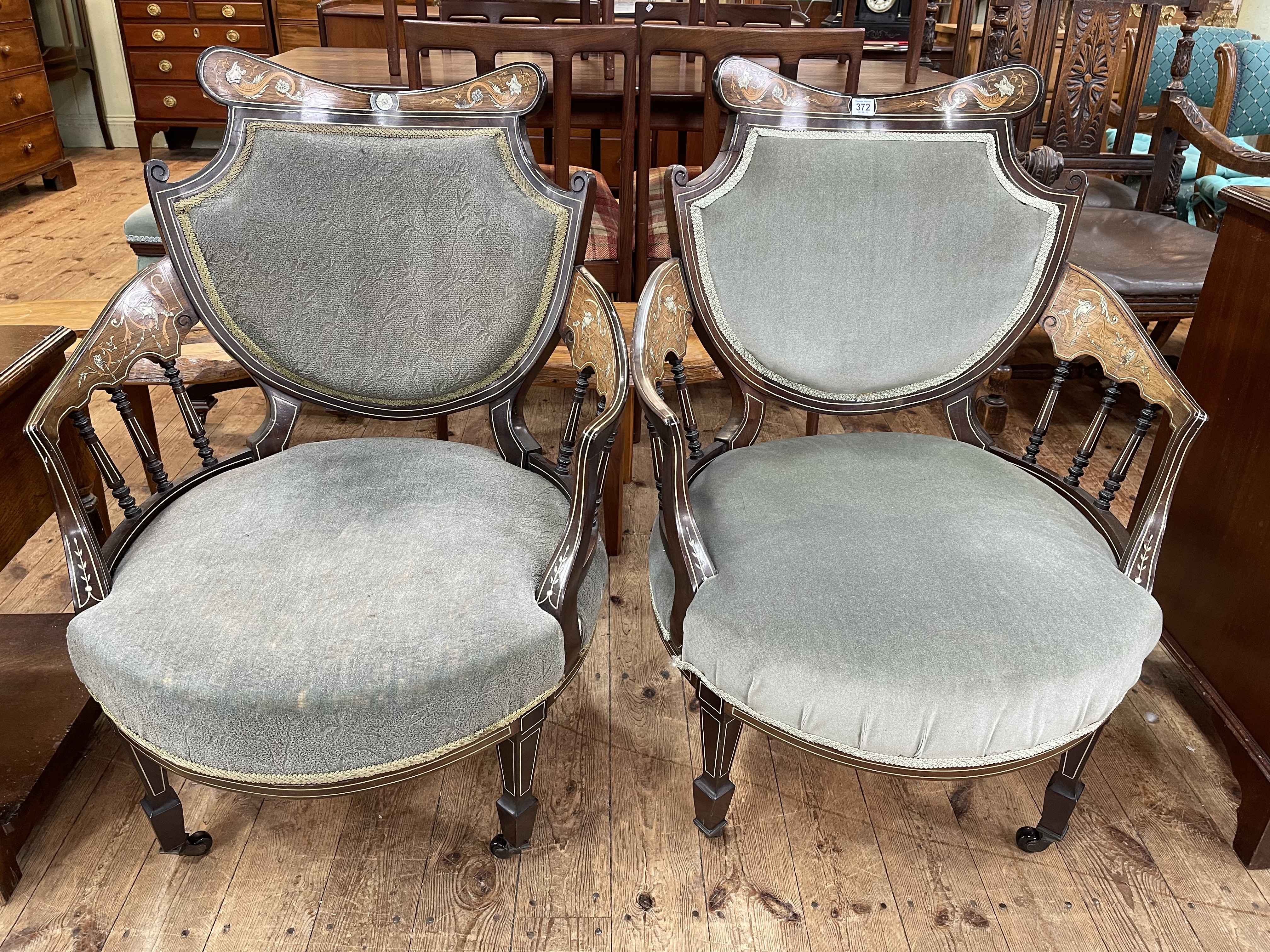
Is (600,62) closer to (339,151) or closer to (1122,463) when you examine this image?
(339,151)

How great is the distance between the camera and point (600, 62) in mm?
2889

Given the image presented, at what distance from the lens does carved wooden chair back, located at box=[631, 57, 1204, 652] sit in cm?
134

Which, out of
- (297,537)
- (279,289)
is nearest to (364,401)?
(279,289)

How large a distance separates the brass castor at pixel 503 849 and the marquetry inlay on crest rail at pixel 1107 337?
1.04m

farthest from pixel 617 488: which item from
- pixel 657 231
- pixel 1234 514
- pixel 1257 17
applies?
pixel 1257 17

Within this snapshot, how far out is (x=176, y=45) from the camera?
197 inches

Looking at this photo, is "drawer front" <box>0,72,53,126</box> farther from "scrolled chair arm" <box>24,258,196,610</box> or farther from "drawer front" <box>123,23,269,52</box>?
"scrolled chair arm" <box>24,258,196,610</box>

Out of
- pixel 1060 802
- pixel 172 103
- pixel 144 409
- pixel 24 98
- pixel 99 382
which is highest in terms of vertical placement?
pixel 99 382

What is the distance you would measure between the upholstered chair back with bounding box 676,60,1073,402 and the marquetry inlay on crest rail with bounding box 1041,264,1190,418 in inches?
1.7

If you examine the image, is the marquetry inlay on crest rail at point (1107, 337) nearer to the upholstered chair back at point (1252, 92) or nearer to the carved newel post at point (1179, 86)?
the carved newel post at point (1179, 86)

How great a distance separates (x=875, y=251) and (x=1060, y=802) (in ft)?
2.65

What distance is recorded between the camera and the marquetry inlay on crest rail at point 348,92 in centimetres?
131

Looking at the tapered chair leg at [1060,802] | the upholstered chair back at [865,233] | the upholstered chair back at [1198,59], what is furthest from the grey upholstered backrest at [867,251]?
the upholstered chair back at [1198,59]

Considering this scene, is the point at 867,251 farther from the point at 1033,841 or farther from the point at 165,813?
the point at 165,813
